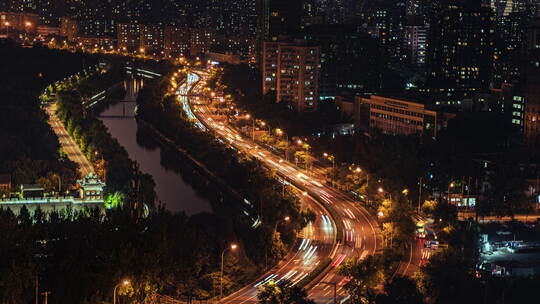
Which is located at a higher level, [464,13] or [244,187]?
[464,13]

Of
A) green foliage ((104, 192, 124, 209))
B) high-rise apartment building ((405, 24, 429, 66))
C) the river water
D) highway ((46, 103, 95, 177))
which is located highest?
high-rise apartment building ((405, 24, 429, 66))

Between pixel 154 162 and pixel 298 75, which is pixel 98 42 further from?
pixel 154 162

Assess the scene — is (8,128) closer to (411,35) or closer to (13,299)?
(13,299)

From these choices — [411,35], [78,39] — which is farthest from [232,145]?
[78,39]

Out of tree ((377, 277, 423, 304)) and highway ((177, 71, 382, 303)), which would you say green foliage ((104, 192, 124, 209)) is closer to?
highway ((177, 71, 382, 303))

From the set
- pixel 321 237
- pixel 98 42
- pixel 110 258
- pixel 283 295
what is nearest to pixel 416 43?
pixel 98 42

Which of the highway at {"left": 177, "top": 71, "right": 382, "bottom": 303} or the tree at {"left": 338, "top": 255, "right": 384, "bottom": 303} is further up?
the tree at {"left": 338, "top": 255, "right": 384, "bottom": 303}

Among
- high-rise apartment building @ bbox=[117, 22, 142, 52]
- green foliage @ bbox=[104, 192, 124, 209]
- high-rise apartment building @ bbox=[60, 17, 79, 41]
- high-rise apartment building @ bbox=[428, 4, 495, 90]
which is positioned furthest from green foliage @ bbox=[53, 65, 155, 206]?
high-rise apartment building @ bbox=[60, 17, 79, 41]

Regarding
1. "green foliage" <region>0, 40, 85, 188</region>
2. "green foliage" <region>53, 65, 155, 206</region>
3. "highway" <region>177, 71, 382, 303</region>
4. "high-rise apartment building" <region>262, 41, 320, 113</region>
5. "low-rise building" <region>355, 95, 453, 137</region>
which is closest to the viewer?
"highway" <region>177, 71, 382, 303</region>
